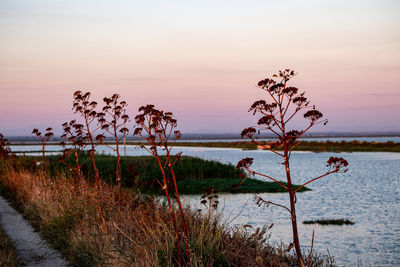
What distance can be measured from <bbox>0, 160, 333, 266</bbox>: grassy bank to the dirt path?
21 centimetres

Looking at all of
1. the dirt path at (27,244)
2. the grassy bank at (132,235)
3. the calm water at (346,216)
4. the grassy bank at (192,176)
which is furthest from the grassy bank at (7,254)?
the grassy bank at (192,176)

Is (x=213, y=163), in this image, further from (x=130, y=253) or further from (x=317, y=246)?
(x=130, y=253)

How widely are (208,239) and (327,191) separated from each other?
58.8 feet

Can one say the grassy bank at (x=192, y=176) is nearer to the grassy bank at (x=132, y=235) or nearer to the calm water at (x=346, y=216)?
the calm water at (x=346, y=216)

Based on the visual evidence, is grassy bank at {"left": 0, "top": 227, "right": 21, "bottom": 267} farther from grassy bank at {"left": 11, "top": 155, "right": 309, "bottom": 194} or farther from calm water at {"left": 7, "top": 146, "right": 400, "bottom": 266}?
grassy bank at {"left": 11, "top": 155, "right": 309, "bottom": 194}

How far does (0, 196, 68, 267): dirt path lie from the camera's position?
281 inches

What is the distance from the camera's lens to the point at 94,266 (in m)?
6.37

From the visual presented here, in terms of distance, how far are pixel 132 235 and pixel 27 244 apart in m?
3.20

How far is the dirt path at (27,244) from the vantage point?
281 inches

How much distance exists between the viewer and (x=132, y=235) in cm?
629

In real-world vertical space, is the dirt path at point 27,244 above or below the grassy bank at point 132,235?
below

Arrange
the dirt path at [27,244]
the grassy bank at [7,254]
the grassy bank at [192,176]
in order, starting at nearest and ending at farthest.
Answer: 1. the grassy bank at [7,254]
2. the dirt path at [27,244]
3. the grassy bank at [192,176]

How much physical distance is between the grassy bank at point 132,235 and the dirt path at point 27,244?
207 millimetres

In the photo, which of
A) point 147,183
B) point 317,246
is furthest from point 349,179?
point 317,246
